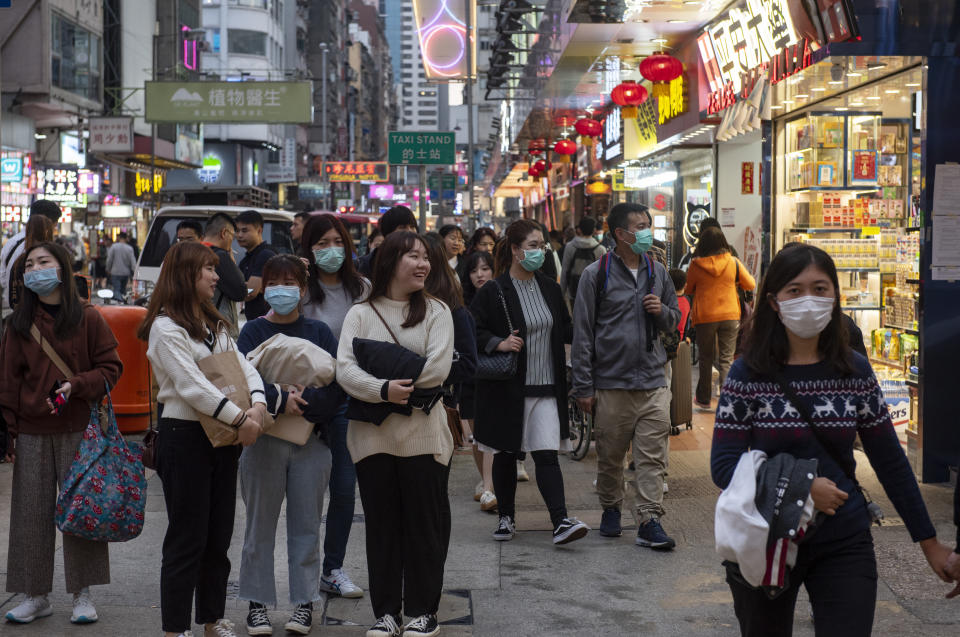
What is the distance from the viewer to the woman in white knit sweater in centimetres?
497

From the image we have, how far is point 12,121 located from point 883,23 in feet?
89.2

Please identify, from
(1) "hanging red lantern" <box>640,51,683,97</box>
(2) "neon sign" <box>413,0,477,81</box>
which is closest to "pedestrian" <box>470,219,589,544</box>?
(1) "hanging red lantern" <box>640,51,683,97</box>

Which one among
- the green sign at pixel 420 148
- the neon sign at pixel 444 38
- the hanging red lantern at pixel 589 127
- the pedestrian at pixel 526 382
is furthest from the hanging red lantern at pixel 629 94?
the pedestrian at pixel 526 382

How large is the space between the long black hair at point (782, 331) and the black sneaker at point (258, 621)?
9.04ft

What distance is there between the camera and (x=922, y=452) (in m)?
7.99

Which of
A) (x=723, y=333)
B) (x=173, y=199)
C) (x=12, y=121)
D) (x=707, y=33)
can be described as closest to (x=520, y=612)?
(x=723, y=333)

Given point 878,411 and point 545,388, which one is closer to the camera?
point 878,411

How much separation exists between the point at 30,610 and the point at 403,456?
1937mm

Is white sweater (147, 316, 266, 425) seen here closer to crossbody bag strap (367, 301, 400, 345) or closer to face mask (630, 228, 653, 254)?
crossbody bag strap (367, 301, 400, 345)

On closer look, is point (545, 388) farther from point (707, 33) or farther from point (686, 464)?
point (707, 33)

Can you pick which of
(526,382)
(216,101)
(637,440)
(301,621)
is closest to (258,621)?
(301,621)

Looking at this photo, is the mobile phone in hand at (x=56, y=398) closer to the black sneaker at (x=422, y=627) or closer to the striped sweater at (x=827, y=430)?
the black sneaker at (x=422, y=627)

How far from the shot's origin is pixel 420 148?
19406 mm

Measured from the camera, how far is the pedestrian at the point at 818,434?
130 inches
